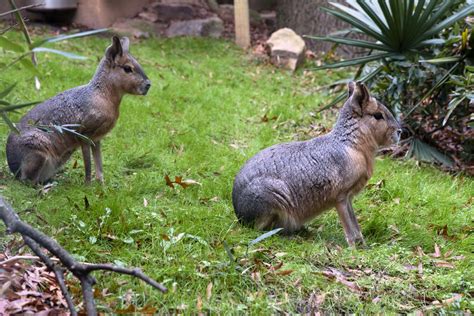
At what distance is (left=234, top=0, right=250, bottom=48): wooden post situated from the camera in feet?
36.2

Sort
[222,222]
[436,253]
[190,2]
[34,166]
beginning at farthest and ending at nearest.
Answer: [190,2]
[34,166]
[222,222]
[436,253]

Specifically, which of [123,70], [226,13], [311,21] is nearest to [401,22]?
[123,70]

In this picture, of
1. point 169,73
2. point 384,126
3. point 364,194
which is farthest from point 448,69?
point 169,73

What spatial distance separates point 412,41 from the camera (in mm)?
6438

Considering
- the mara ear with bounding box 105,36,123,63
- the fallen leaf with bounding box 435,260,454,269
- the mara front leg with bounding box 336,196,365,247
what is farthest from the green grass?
the mara ear with bounding box 105,36,123,63

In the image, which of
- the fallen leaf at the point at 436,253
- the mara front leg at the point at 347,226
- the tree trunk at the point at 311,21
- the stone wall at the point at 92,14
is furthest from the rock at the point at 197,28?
the fallen leaf at the point at 436,253

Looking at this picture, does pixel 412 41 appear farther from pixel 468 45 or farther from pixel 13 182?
pixel 13 182

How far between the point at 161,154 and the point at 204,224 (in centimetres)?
195

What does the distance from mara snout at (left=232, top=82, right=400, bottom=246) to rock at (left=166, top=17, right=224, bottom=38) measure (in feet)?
24.9

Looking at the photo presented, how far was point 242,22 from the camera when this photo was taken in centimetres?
1122

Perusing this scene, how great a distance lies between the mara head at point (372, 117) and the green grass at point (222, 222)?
2.28 ft

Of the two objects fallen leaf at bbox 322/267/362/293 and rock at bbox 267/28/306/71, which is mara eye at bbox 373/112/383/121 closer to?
fallen leaf at bbox 322/267/362/293

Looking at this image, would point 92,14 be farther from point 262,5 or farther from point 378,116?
point 378,116

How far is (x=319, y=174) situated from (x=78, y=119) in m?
2.26
